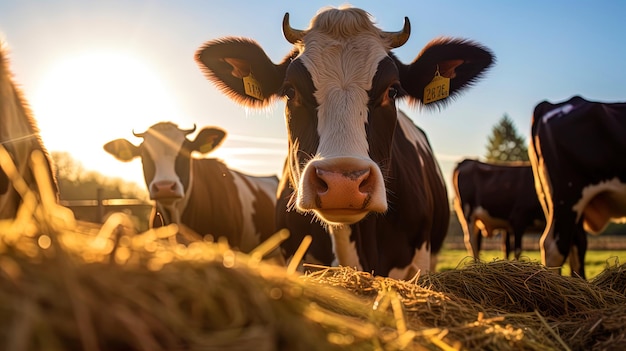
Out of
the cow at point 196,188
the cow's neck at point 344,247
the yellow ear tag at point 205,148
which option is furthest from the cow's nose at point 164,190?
the cow's neck at point 344,247

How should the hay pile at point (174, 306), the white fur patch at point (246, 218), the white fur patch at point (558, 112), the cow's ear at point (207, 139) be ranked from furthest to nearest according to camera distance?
the white fur patch at point (246, 218) < the cow's ear at point (207, 139) < the white fur patch at point (558, 112) < the hay pile at point (174, 306)

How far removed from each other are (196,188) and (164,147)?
920 millimetres

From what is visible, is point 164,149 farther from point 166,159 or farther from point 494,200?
point 494,200

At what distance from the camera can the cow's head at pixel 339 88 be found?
3.14 metres

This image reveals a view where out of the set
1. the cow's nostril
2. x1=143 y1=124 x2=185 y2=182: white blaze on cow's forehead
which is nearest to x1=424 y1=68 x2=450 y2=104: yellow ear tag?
the cow's nostril

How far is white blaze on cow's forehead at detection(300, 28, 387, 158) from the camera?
343 cm

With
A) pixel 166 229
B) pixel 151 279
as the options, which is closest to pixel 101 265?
pixel 151 279

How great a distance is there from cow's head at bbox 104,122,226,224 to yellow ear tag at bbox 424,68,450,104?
389 cm

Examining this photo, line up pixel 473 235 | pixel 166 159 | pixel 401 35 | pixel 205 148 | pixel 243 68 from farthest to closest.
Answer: pixel 473 235 → pixel 205 148 → pixel 166 159 → pixel 243 68 → pixel 401 35

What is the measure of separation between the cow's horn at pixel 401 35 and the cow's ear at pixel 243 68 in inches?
33.1

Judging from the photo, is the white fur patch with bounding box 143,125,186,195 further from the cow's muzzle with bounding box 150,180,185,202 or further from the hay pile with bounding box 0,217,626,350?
the hay pile with bounding box 0,217,626,350

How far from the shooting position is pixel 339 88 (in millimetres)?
3738

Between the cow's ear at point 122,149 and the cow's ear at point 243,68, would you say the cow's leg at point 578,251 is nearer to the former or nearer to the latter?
the cow's ear at point 243,68

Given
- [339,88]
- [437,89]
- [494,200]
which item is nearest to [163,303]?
[339,88]
